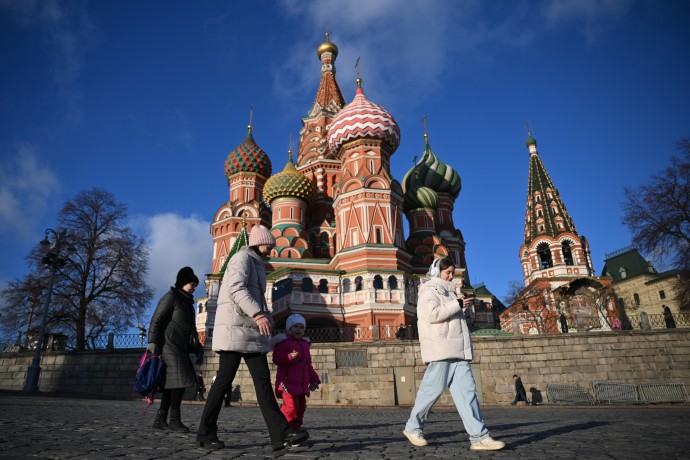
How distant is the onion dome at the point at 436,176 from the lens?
39469 millimetres

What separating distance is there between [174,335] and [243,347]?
5.30 feet

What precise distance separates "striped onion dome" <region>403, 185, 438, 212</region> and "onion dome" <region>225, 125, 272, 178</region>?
42.0 ft

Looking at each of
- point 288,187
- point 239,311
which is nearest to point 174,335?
point 239,311

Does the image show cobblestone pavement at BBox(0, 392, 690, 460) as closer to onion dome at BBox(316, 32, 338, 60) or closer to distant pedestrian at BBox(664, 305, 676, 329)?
distant pedestrian at BBox(664, 305, 676, 329)

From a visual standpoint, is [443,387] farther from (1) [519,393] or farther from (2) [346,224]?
(2) [346,224]

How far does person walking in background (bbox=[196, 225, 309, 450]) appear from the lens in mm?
3818

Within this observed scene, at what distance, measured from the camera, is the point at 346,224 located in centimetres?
3028

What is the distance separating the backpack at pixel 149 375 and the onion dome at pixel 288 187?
29.9 meters

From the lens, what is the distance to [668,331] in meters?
16.8

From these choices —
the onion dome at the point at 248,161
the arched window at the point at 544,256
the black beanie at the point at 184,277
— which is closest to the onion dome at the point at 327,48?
the onion dome at the point at 248,161

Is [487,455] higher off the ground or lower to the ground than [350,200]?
lower

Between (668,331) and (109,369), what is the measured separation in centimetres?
2105

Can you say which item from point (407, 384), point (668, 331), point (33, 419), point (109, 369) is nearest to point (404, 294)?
point (407, 384)

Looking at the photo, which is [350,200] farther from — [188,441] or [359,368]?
[188,441]
